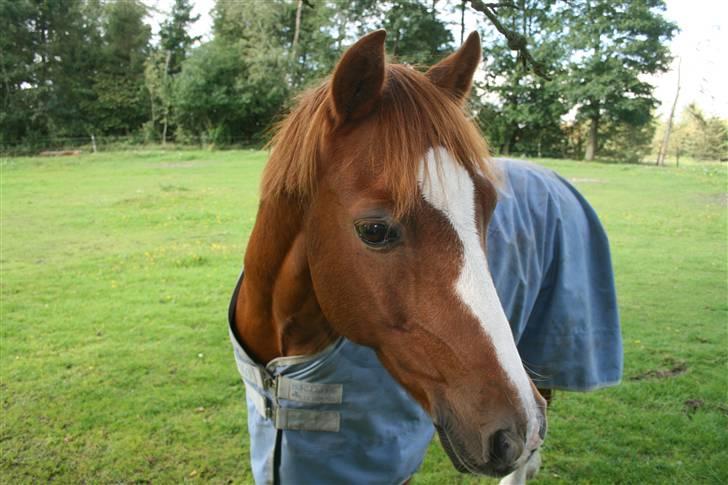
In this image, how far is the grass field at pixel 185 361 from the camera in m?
3.03

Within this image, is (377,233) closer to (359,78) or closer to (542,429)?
(359,78)

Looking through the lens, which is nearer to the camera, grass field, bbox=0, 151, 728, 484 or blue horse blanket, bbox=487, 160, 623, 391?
blue horse blanket, bbox=487, 160, 623, 391

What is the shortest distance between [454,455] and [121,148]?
27.8 metres

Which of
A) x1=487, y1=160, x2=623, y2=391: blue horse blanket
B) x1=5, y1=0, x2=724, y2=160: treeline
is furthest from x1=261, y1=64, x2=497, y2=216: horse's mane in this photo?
x1=5, y1=0, x2=724, y2=160: treeline

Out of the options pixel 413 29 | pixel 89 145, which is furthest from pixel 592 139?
pixel 89 145

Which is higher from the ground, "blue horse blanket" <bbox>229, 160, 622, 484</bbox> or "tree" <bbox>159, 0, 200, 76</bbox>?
"tree" <bbox>159, 0, 200, 76</bbox>

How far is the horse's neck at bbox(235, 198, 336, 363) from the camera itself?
151 cm

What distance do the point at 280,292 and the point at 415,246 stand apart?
566 millimetres

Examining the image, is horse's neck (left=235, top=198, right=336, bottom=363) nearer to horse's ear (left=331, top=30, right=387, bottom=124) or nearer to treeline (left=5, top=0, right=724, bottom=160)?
horse's ear (left=331, top=30, right=387, bottom=124)

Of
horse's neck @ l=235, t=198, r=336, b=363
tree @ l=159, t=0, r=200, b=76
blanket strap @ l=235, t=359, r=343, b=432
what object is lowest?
blanket strap @ l=235, t=359, r=343, b=432

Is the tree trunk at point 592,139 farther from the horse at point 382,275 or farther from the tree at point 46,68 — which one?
the horse at point 382,275

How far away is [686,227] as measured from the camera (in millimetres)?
10047

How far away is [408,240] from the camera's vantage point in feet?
3.97

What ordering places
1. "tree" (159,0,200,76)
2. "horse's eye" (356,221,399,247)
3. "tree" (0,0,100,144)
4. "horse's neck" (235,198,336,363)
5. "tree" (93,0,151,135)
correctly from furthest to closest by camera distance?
1. "tree" (159,0,200,76)
2. "tree" (93,0,151,135)
3. "tree" (0,0,100,144)
4. "horse's neck" (235,198,336,363)
5. "horse's eye" (356,221,399,247)
